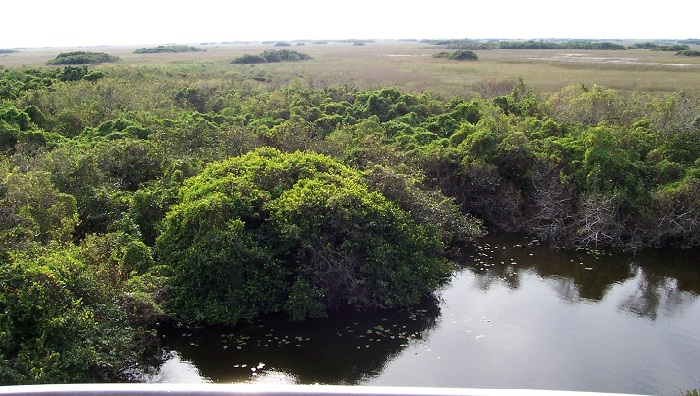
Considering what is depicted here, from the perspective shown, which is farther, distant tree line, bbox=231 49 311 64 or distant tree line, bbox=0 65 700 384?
distant tree line, bbox=231 49 311 64

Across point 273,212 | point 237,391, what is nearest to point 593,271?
point 273,212

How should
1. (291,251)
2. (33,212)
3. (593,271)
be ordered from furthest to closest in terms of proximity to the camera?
(593,271) < (291,251) < (33,212)

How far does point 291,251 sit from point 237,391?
36.3 ft

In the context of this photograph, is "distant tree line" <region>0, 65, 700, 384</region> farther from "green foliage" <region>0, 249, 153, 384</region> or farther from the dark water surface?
the dark water surface

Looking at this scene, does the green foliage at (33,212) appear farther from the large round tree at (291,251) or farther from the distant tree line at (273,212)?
the large round tree at (291,251)

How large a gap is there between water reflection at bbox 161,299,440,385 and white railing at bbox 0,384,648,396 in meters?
8.71

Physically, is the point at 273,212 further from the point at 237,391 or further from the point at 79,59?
the point at 79,59

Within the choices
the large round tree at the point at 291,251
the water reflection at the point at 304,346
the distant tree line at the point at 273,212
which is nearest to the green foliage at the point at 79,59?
the distant tree line at the point at 273,212

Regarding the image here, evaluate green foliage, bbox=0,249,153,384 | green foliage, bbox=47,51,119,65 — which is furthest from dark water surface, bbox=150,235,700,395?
green foliage, bbox=47,51,119,65

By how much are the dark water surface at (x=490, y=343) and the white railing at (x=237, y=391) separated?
8645mm

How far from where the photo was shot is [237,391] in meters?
2.66

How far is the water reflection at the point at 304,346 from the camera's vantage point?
11367 mm

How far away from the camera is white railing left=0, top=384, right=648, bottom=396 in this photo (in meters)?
2.59

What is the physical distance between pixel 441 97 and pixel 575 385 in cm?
2628
